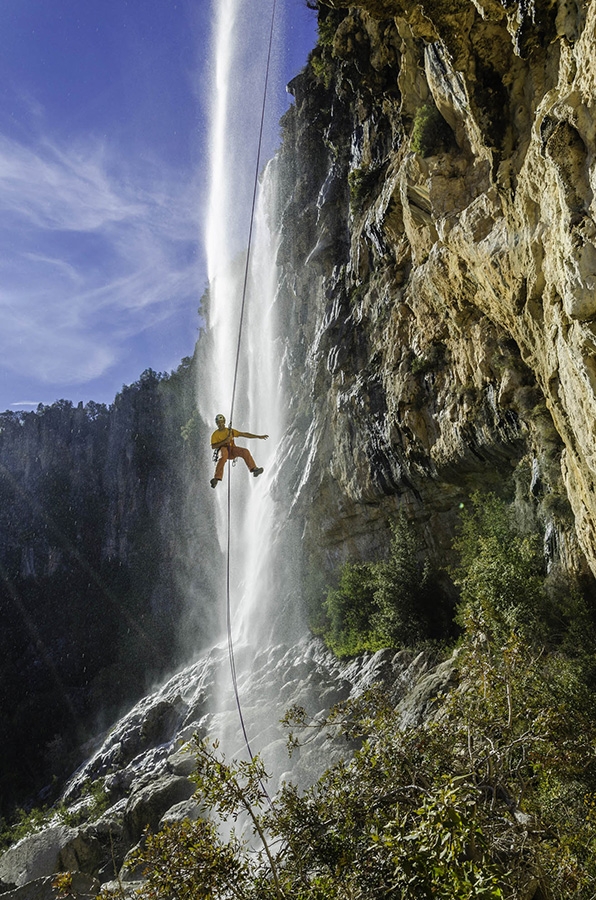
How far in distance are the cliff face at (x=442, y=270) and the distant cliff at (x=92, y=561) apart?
18686mm

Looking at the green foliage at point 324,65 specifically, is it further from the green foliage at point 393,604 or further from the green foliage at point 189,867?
the green foliage at point 189,867

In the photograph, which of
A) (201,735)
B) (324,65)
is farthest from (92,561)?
(324,65)

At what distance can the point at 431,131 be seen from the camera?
10977 mm

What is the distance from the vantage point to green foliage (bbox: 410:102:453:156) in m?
10.9

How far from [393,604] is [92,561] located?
36.4 meters

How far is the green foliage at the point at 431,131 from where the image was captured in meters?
10.9

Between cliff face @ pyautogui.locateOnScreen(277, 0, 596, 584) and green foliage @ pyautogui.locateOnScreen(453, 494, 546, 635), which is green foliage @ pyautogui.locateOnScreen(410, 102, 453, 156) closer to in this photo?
cliff face @ pyautogui.locateOnScreen(277, 0, 596, 584)

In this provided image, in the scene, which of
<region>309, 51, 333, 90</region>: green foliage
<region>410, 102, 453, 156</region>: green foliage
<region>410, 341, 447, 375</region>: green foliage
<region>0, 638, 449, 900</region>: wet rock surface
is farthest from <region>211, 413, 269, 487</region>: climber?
<region>309, 51, 333, 90</region>: green foliage

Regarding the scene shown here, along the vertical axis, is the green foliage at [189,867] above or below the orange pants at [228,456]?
below

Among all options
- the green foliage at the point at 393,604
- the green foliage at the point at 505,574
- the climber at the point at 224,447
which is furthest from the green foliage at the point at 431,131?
the green foliage at the point at 393,604

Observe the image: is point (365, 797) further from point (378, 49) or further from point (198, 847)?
point (378, 49)

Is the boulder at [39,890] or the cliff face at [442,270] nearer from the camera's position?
the cliff face at [442,270]

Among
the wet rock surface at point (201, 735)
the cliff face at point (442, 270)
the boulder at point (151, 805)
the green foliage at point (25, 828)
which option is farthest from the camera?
the green foliage at point (25, 828)

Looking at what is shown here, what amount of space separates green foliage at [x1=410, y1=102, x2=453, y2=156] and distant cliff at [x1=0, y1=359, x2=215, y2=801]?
90.2ft
